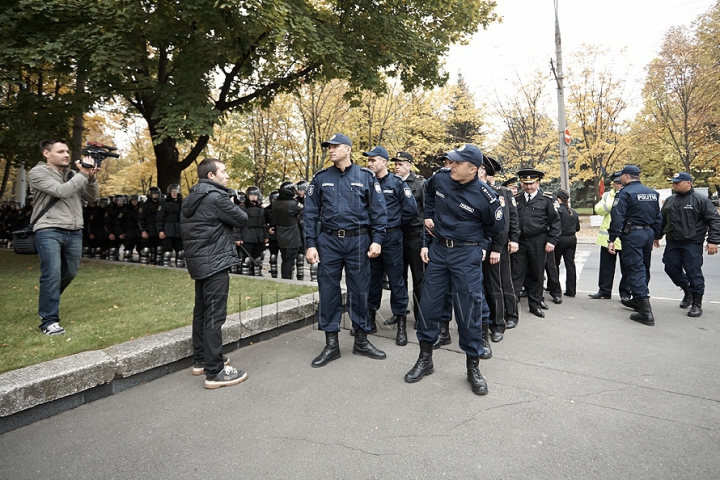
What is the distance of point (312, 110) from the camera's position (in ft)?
58.1

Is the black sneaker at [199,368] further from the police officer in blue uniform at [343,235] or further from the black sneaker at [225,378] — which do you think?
the police officer in blue uniform at [343,235]

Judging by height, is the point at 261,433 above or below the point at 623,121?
below

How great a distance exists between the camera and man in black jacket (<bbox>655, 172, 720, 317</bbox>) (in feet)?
19.8

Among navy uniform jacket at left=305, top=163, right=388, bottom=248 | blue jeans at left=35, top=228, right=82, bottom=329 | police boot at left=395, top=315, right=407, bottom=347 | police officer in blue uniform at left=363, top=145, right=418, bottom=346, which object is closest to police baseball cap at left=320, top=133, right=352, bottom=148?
navy uniform jacket at left=305, top=163, right=388, bottom=248

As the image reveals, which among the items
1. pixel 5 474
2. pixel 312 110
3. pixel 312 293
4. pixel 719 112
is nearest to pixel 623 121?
pixel 719 112

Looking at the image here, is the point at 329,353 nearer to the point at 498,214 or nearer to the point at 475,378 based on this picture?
the point at 475,378

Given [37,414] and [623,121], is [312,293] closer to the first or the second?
[37,414]

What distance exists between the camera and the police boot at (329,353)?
4.06m

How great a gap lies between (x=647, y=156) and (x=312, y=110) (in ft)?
84.5

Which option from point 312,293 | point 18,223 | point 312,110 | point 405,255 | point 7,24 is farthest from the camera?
point 312,110

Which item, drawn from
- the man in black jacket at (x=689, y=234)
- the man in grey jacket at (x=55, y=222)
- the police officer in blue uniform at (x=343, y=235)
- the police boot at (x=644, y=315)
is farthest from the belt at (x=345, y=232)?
the man in black jacket at (x=689, y=234)

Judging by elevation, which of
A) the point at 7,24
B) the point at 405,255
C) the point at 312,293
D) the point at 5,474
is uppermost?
the point at 7,24

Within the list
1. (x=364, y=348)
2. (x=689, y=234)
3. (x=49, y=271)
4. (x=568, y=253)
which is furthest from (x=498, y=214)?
(x=568, y=253)

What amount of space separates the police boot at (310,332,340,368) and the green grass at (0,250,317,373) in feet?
5.09
